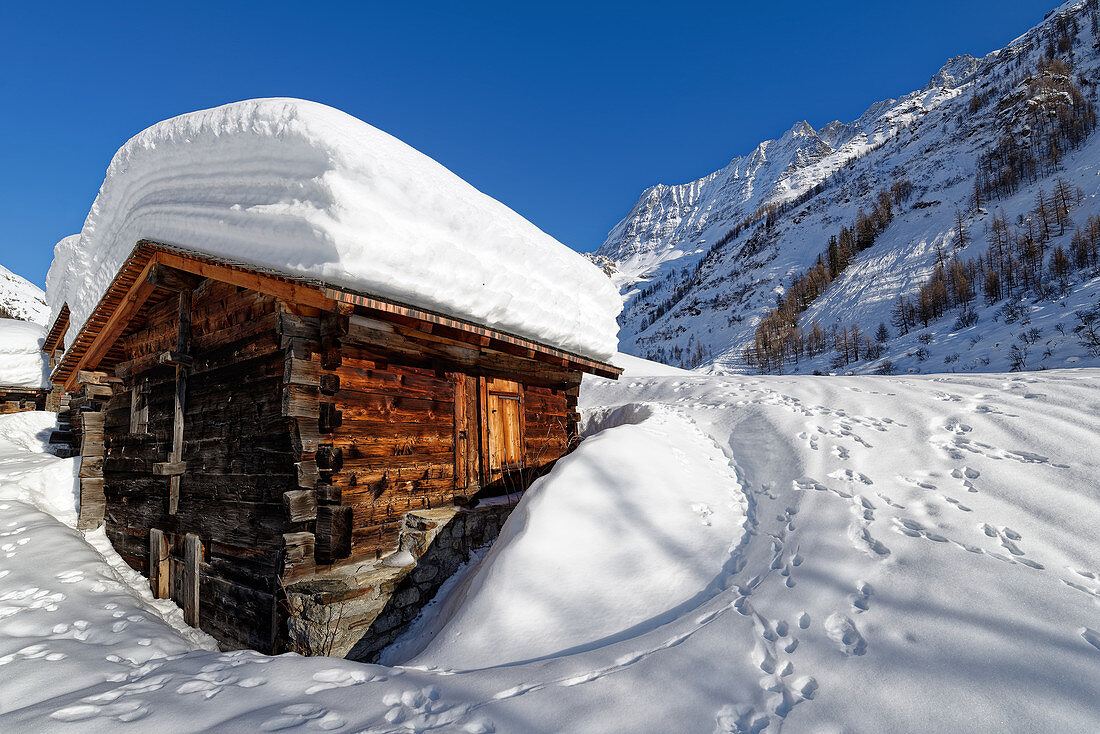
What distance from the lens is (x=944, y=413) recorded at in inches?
262

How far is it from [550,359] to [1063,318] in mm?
26379

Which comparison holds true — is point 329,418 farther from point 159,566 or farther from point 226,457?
point 159,566

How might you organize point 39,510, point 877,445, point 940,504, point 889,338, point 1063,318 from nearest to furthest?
point 940,504 < point 877,445 < point 39,510 < point 1063,318 < point 889,338

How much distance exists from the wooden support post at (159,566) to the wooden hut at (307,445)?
2 centimetres

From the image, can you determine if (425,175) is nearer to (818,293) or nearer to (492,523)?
(492,523)

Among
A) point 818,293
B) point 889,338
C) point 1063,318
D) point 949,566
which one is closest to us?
point 949,566

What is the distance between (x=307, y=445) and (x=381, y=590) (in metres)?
1.78

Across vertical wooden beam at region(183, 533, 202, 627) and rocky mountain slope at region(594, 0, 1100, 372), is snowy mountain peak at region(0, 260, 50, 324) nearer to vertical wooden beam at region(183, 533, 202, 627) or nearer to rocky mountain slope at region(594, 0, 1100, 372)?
vertical wooden beam at region(183, 533, 202, 627)

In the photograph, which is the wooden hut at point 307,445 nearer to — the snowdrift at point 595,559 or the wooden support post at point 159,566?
the wooden support post at point 159,566

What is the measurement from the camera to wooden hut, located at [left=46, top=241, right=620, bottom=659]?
4879 millimetres

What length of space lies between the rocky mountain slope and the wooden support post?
2535 centimetres

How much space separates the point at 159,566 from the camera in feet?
23.5

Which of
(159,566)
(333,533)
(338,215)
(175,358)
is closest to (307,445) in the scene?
(333,533)

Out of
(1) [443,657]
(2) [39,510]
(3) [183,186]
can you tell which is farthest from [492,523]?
(2) [39,510]
